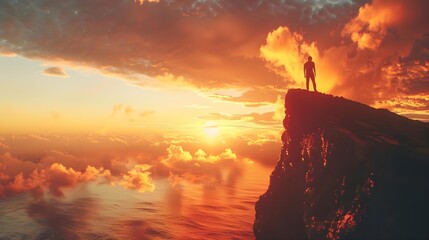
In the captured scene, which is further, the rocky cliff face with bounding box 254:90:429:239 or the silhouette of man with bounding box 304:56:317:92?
the silhouette of man with bounding box 304:56:317:92

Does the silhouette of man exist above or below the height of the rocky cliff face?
above

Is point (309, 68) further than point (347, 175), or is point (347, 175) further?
point (309, 68)

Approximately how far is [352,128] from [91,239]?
665 feet

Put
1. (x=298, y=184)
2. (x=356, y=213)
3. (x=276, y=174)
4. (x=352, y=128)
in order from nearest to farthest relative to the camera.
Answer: (x=356, y=213), (x=352, y=128), (x=298, y=184), (x=276, y=174)

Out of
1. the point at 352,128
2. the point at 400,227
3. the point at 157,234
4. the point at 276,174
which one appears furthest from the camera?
the point at 157,234

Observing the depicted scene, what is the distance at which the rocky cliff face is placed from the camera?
22.8m

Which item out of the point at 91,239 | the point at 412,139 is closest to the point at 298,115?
the point at 412,139

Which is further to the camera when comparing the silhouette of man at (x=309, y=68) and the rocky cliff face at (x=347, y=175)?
the silhouette of man at (x=309, y=68)

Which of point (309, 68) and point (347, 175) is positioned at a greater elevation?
point (309, 68)

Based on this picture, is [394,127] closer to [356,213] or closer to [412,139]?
[412,139]

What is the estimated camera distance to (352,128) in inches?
1234

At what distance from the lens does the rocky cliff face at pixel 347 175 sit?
74.7 ft

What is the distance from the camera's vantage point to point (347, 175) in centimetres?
2752

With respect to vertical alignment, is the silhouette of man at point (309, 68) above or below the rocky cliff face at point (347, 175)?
above
